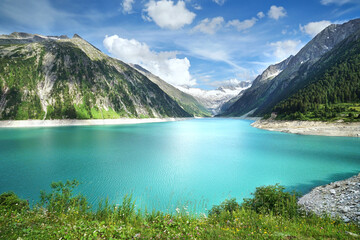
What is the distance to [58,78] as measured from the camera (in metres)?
159

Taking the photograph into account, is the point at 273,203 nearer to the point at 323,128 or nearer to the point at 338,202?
the point at 338,202

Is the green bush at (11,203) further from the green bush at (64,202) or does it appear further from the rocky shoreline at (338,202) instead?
the rocky shoreline at (338,202)

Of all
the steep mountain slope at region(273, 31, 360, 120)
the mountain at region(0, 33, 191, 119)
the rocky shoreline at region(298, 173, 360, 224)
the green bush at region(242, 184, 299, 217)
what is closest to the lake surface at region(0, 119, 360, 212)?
the rocky shoreline at region(298, 173, 360, 224)

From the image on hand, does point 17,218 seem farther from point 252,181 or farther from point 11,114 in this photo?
point 11,114

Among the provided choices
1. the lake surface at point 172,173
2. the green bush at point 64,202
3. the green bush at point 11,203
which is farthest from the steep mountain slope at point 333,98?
the green bush at point 11,203

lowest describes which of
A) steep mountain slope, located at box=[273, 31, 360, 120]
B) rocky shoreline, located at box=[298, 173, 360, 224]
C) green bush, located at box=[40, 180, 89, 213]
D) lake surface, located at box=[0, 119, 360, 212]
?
lake surface, located at box=[0, 119, 360, 212]

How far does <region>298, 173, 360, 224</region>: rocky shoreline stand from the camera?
35.2 feet

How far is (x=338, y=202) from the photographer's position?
12.6 meters

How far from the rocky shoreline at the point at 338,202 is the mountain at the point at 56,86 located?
150 metres

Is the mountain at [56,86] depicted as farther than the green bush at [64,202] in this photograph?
Yes

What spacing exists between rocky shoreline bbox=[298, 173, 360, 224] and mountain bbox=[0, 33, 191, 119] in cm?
14950

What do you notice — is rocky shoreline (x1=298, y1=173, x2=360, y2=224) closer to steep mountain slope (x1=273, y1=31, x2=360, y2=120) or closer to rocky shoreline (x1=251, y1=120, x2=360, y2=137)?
rocky shoreline (x1=251, y1=120, x2=360, y2=137)

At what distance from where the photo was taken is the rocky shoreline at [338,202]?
10719mm

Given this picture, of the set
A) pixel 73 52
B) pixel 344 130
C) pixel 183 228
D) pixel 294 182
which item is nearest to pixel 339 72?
pixel 344 130
